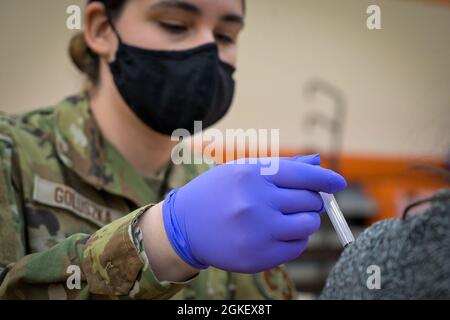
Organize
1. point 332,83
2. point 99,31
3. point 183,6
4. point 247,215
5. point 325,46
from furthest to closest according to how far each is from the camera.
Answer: point 332,83
point 325,46
point 99,31
point 183,6
point 247,215

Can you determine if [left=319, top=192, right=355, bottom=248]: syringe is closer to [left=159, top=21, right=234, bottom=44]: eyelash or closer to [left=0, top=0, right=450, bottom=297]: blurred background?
[left=0, top=0, right=450, bottom=297]: blurred background

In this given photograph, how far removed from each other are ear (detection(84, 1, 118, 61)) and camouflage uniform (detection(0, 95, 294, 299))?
128 millimetres

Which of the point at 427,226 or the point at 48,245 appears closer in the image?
the point at 427,226

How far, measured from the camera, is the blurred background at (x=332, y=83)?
0.72m

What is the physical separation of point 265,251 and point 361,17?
1.49ft

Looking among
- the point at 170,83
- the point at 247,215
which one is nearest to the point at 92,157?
the point at 170,83

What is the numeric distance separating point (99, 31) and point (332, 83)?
216 centimetres

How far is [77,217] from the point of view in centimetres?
93

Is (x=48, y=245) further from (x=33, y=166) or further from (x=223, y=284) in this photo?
(x=223, y=284)

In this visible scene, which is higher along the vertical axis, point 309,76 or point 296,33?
point 296,33

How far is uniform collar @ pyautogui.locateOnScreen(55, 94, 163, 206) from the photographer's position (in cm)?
98

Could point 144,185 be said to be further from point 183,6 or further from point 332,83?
point 332,83

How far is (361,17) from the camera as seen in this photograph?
0.83 m
